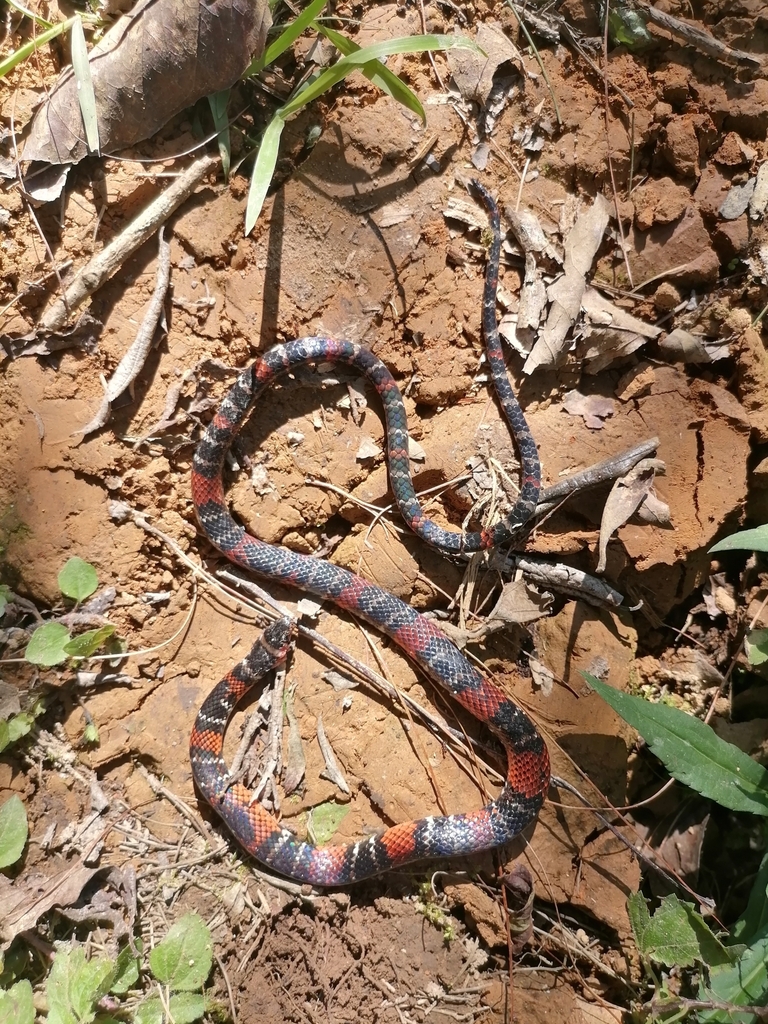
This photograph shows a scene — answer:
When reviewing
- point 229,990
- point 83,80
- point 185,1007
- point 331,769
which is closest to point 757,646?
point 331,769

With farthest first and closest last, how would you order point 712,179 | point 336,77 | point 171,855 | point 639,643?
point 639,643, point 712,179, point 171,855, point 336,77

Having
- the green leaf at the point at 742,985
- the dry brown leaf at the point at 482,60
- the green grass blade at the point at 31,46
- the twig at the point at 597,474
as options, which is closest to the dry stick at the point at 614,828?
the green leaf at the point at 742,985

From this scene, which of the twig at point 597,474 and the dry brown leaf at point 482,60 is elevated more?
the dry brown leaf at point 482,60

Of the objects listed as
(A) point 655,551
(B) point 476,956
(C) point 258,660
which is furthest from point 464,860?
(A) point 655,551

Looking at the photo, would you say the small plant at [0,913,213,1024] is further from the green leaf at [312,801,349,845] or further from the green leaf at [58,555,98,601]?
the green leaf at [58,555,98,601]

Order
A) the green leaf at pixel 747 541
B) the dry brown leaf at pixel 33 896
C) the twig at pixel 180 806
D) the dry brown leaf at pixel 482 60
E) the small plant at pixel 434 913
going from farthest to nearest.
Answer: the dry brown leaf at pixel 482 60, the twig at pixel 180 806, the small plant at pixel 434 913, the dry brown leaf at pixel 33 896, the green leaf at pixel 747 541

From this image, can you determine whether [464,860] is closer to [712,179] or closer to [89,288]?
[89,288]

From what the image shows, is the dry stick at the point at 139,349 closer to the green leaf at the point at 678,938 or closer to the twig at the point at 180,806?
the twig at the point at 180,806
